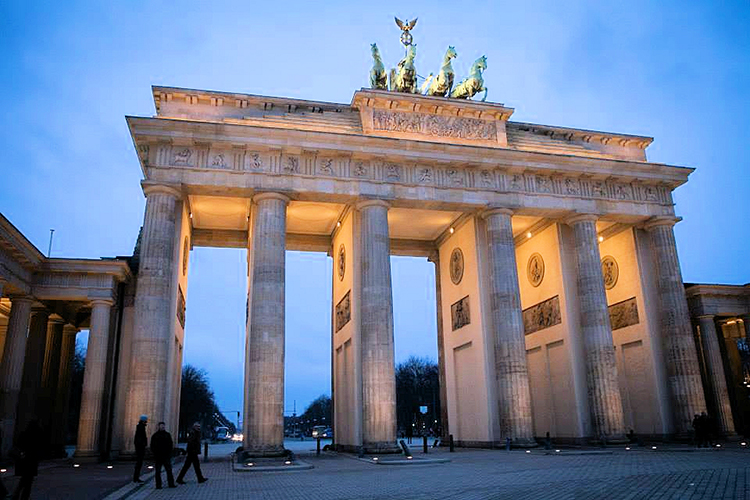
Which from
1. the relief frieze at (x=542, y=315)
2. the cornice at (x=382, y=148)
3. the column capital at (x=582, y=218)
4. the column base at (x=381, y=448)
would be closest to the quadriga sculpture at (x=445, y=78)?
the cornice at (x=382, y=148)

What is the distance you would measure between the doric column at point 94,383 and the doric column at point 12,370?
2.35 m

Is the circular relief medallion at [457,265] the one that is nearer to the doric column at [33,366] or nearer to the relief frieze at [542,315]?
the relief frieze at [542,315]

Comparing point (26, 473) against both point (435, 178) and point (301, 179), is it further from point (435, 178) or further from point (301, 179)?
point (435, 178)

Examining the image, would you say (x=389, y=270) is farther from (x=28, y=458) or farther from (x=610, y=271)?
(x=28, y=458)

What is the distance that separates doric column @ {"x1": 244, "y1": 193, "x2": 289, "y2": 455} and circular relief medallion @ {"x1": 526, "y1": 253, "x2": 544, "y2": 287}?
1489 centimetres

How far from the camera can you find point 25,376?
26.0 m

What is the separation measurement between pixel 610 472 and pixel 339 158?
57.9 ft

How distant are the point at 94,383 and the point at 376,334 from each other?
37.7 feet

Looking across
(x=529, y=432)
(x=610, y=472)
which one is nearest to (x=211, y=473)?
(x=610, y=472)

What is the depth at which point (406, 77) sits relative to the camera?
30.3m

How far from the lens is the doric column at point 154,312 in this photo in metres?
22.5

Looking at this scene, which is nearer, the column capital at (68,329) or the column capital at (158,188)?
the column capital at (158,188)

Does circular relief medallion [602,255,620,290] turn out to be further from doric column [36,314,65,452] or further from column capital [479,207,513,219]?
doric column [36,314,65,452]

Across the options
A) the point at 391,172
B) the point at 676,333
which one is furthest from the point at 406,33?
the point at 676,333
